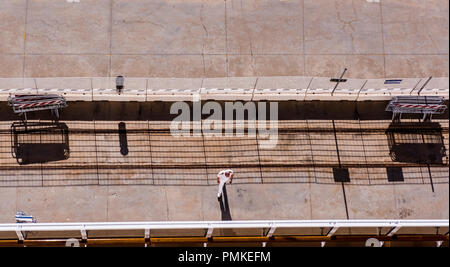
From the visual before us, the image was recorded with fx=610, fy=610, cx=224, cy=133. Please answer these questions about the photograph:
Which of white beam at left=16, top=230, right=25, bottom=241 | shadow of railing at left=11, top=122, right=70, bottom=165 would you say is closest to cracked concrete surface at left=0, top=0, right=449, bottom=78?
shadow of railing at left=11, top=122, right=70, bottom=165

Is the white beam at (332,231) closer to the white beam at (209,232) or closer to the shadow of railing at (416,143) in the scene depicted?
the shadow of railing at (416,143)

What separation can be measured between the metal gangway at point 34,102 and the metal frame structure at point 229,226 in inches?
168

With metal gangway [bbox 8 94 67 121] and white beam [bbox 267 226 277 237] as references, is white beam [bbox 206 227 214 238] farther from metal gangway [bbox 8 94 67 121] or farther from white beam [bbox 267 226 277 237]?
metal gangway [bbox 8 94 67 121]

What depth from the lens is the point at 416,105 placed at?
2230 cm

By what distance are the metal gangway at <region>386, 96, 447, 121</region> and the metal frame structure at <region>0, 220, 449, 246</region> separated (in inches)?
169

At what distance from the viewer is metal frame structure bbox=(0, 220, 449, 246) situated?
19281mm

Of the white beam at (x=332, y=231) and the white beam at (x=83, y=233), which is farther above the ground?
the white beam at (x=83, y=233)

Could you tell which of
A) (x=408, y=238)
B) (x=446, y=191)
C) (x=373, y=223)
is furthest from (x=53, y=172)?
(x=446, y=191)

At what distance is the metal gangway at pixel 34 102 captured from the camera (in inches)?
838

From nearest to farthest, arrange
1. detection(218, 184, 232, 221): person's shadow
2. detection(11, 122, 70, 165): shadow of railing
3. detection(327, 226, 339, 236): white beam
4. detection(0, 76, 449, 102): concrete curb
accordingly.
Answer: detection(327, 226, 339, 236): white beam
detection(218, 184, 232, 221): person's shadow
detection(11, 122, 70, 165): shadow of railing
detection(0, 76, 449, 102): concrete curb

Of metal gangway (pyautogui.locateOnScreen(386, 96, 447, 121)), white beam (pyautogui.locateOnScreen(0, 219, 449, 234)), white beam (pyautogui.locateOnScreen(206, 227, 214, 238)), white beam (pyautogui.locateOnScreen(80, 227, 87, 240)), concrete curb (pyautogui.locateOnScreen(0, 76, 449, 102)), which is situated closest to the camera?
white beam (pyautogui.locateOnScreen(0, 219, 449, 234))

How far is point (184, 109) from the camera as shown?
22375 millimetres

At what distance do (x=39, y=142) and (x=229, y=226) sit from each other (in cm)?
749

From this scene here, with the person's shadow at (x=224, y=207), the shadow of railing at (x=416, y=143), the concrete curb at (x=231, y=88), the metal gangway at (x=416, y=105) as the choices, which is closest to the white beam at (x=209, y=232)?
the person's shadow at (x=224, y=207)
